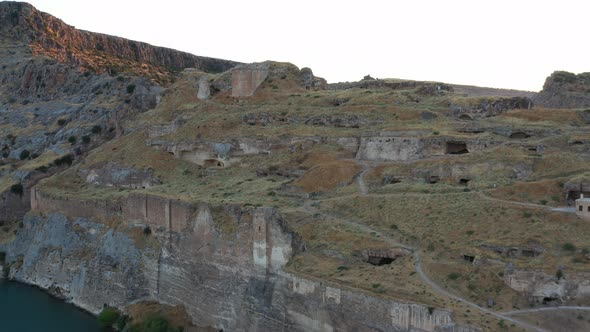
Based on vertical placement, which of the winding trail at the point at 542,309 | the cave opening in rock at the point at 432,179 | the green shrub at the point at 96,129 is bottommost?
the winding trail at the point at 542,309

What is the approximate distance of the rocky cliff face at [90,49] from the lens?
90.5 m

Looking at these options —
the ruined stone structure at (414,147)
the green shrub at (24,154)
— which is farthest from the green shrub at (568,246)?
the green shrub at (24,154)

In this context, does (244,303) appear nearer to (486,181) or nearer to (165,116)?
(486,181)

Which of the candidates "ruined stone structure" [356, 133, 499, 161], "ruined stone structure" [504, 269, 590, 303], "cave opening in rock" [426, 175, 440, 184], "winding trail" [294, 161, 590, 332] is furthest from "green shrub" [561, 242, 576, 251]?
"ruined stone structure" [356, 133, 499, 161]

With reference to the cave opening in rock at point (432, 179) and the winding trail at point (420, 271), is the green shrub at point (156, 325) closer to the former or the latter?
the winding trail at point (420, 271)

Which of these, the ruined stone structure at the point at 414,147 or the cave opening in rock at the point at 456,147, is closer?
the ruined stone structure at the point at 414,147

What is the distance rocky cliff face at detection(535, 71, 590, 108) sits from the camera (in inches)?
1890

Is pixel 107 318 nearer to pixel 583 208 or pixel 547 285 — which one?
pixel 547 285

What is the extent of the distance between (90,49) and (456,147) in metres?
84.3

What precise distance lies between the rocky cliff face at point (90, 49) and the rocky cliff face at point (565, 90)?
6471cm

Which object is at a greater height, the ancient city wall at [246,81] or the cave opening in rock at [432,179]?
the ancient city wall at [246,81]

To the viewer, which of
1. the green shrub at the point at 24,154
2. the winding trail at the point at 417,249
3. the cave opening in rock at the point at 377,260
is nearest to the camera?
the winding trail at the point at 417,249

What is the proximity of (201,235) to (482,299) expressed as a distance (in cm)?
1551

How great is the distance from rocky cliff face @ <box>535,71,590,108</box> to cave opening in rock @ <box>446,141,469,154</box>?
19700 mm
